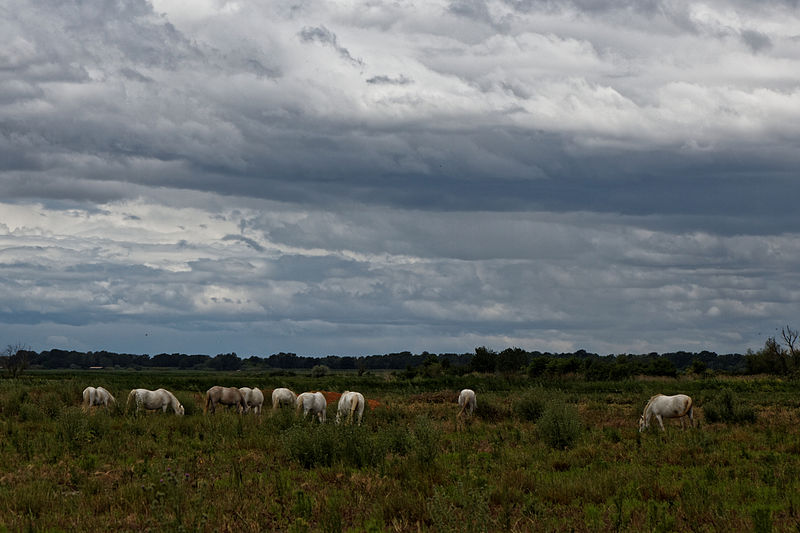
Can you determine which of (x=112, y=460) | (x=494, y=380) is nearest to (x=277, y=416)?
(x=112, y=460)

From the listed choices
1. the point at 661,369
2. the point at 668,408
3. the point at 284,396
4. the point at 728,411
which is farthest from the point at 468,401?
the point at 661,369

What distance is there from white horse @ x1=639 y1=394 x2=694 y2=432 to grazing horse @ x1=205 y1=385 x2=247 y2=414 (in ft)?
53.6

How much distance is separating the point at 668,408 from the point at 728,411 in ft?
12.0

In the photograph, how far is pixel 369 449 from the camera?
1548 centimetres

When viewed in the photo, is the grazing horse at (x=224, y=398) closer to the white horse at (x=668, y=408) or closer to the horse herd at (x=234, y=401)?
the horse herd at (x=234, y=401)

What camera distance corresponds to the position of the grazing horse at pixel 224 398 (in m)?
31.1

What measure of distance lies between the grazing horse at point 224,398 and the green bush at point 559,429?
1572cm

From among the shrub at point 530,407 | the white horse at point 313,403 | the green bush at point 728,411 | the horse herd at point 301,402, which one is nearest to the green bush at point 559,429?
the horse herd at point 301,402

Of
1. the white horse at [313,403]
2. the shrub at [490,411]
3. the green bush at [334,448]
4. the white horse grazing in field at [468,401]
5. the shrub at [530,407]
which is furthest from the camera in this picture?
the white horse grazing in field at [468,401]

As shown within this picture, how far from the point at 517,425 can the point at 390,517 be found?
1638cm

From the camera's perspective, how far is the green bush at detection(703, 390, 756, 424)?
26469 millimetres

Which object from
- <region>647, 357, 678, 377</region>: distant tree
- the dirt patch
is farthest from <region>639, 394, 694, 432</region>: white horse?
<region>647, 357, 678, 377</region>: distant tree

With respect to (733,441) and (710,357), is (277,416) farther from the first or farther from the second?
(710,357)

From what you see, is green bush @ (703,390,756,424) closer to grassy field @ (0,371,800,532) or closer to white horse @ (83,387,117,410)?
grassy field @ (0,371,800,532)
